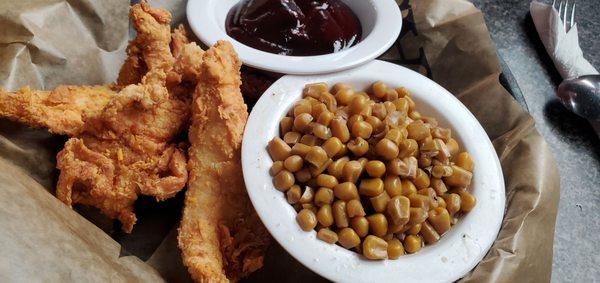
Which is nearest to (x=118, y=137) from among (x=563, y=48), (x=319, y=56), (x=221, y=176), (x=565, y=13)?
(x=221, y=176)

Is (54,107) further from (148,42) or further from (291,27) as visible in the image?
(291,27)

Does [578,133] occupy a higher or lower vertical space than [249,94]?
lower

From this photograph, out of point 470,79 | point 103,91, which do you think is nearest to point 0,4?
point 103,91

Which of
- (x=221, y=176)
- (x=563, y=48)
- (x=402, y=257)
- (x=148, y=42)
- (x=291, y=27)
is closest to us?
(x=402, y=257)

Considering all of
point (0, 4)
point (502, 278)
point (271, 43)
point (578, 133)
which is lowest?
point (578, 133)

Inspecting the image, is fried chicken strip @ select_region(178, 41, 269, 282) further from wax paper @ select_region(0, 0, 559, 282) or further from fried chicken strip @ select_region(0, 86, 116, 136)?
fried chicken strip @ select_region(0, 86, 116, 136)

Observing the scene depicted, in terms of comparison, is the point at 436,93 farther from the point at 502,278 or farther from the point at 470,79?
the point at 502,278
